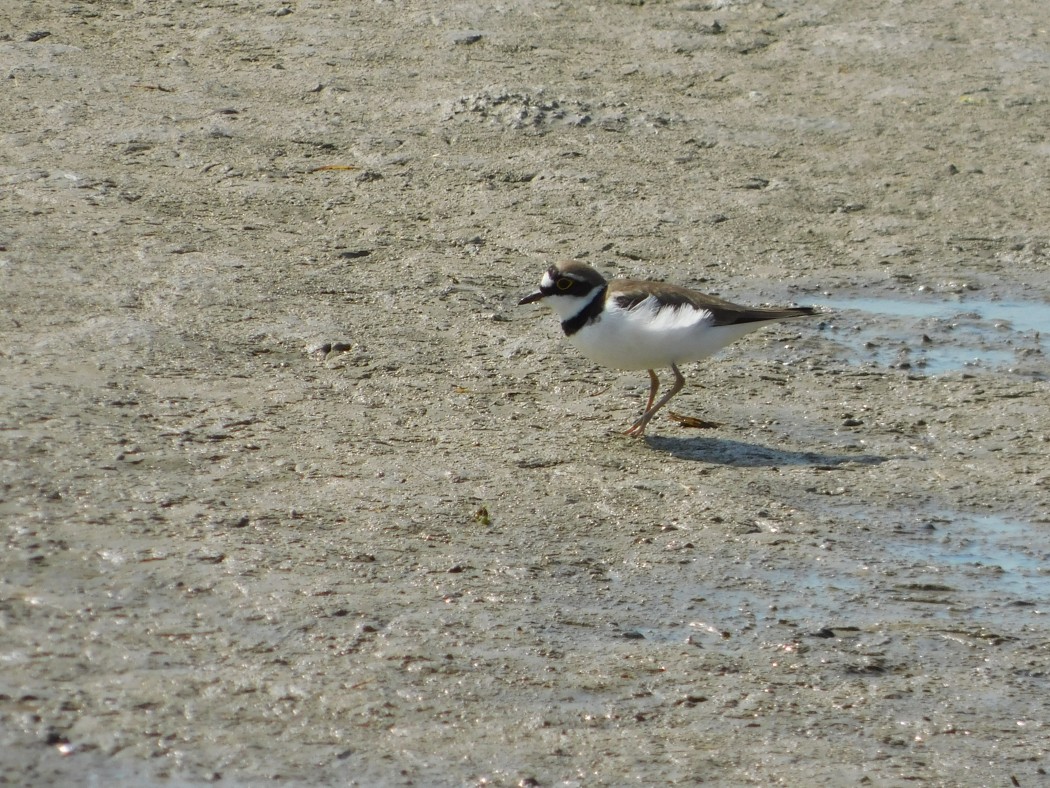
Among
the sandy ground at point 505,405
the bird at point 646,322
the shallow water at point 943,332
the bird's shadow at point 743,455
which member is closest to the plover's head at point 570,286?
the bird at point 646,322

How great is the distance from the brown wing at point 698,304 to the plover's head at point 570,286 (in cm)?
11

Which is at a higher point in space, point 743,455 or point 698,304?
point 698,304

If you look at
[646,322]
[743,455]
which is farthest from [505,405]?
[743,455]

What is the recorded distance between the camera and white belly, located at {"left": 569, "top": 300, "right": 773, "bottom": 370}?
6102 mm

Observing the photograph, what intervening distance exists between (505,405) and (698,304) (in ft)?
2.96

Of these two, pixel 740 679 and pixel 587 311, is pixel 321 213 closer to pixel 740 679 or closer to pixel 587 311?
pixel 587 311

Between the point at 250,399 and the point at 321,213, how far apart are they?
2.42 m

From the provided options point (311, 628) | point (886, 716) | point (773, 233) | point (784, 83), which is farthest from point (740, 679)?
point (784, 83)

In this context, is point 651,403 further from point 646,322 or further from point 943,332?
point 943,332

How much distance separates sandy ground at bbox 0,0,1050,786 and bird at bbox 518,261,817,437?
30 cm

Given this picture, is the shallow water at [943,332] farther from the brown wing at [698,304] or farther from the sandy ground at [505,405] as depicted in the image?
the brown wing at [698,304]

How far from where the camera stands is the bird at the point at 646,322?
6.12 meters

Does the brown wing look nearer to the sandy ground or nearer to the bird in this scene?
the bird

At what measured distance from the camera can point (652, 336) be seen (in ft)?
20.0
